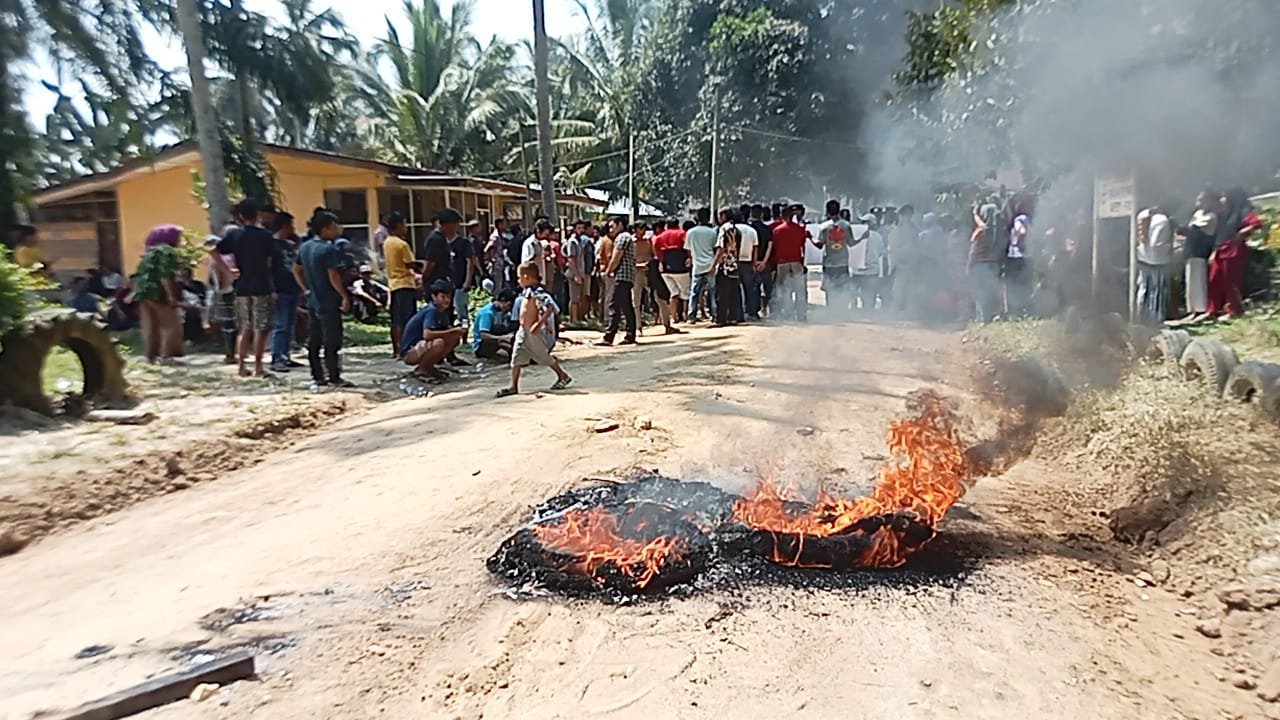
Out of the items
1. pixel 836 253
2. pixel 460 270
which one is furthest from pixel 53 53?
pixel 836 253

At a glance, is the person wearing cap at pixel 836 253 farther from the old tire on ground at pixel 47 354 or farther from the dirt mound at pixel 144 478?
the old tire on ground at pixel 47 354

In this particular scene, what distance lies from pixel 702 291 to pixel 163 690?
12.5m

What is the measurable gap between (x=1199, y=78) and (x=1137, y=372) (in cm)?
226

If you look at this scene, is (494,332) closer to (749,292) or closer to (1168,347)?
(749,292)

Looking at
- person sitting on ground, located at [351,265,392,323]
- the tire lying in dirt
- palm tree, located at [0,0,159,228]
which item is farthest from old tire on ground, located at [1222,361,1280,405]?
palm tree, located at [0,0,159,228]

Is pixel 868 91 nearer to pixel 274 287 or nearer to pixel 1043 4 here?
pixel 1043 4

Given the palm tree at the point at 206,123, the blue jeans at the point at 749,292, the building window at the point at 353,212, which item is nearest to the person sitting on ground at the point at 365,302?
the palm tree at the point at 206,123

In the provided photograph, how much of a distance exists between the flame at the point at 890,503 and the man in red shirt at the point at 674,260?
7.41 metres

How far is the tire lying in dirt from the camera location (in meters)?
7.66

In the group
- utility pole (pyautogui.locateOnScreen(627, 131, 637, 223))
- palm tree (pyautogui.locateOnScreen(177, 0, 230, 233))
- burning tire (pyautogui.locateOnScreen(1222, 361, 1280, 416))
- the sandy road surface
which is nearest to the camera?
the sandy road surface

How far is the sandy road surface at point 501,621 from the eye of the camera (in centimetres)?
350

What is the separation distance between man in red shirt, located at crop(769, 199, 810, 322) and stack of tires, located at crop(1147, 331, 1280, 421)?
6.37 m

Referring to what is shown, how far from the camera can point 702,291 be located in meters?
15.5

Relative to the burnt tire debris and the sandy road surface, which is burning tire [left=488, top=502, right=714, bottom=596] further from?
the sandy road surface
